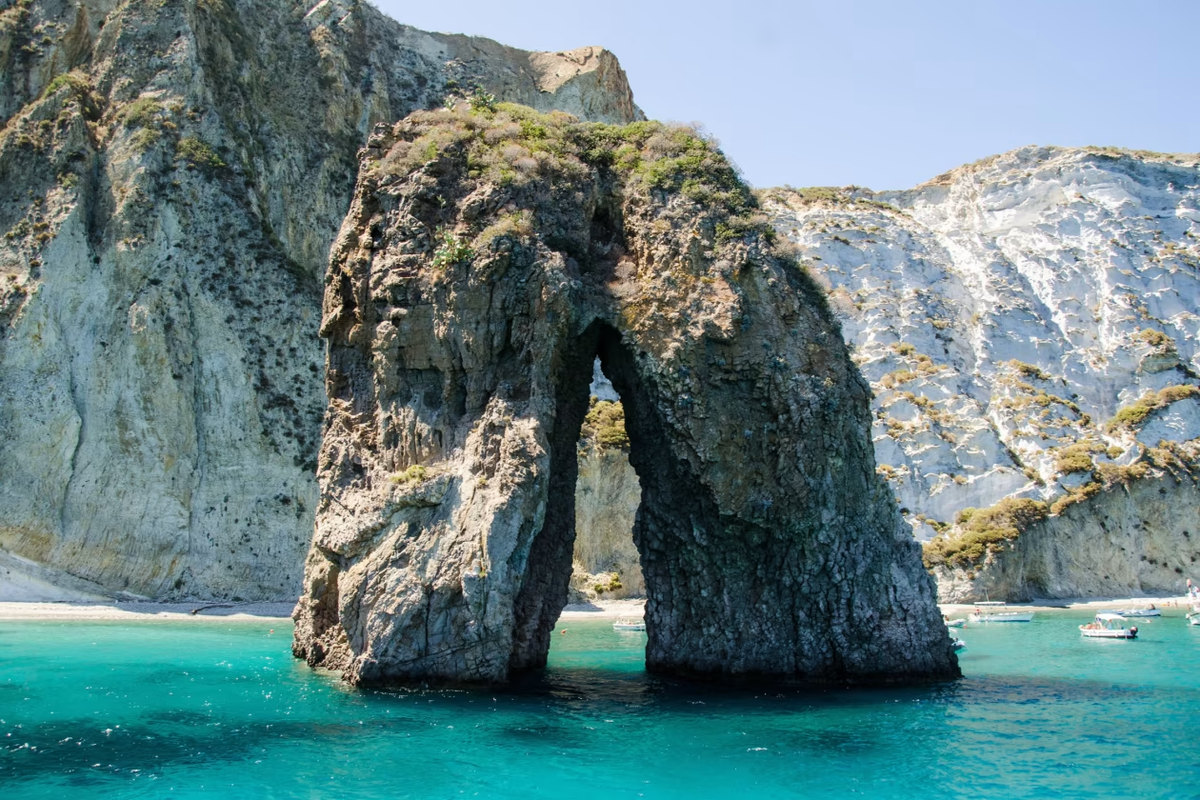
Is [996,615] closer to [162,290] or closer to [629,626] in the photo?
[629,626]

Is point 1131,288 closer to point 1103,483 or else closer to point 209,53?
point 1103,483

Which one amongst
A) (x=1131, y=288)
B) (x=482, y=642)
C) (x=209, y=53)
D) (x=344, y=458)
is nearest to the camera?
(x=482, y=642)

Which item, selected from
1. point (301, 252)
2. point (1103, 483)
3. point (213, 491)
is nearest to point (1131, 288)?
point (1103, 483)

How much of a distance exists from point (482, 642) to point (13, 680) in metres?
12.7

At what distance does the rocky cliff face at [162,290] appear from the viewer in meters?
46.4

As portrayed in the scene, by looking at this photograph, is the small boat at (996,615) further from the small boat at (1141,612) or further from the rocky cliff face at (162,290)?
the rocky cliff face at (162,290)

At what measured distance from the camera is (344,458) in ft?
85.9

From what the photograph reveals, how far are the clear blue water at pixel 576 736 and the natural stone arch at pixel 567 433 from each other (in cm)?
193

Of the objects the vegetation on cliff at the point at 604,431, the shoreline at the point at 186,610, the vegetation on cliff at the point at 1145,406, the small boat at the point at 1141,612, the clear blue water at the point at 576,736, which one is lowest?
the clear blue water at the point at 576,736

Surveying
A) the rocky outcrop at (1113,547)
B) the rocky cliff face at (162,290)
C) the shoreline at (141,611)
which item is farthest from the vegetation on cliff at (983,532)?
the shoreline at (141,611)

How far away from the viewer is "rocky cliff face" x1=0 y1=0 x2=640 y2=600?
46438mm

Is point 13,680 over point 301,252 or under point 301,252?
under

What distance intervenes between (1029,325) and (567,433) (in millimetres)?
57100

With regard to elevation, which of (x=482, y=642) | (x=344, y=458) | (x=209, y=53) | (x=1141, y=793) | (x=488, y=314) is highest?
(x=209, y=53)
